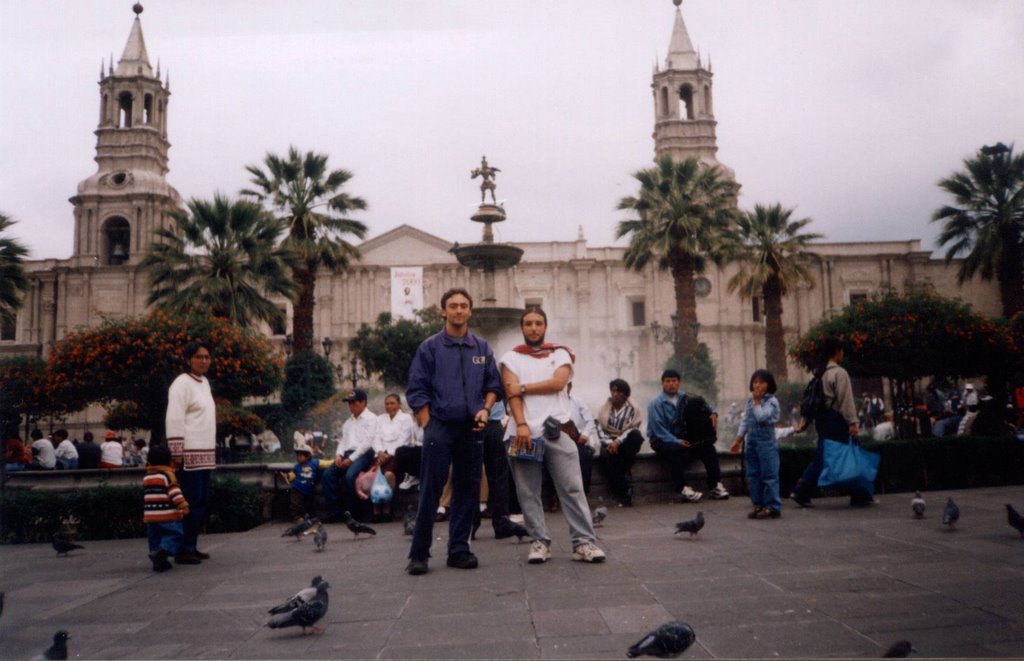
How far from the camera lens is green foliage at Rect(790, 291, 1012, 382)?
41.9 feet

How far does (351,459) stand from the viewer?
8133 mm

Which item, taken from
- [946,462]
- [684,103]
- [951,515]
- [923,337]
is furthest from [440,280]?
[951,515]

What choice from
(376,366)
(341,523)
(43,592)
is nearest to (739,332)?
(376,366)

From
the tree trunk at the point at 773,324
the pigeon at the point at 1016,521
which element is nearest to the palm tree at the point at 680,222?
the tree trunk at the point at 773,324

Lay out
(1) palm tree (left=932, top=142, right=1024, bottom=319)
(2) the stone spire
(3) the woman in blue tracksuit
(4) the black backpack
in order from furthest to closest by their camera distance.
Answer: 1. (2) the stone spire
2. (1) palm tree (left=932, top=142, right=1024, bottom=319)
3. (4) the black backpack
4. (3) the woman in blue tracksuit

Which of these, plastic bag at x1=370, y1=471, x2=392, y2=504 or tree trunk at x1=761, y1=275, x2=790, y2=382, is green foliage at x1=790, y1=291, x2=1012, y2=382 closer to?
plastic bag at x1=370, y1=471, x2=392, y2=504

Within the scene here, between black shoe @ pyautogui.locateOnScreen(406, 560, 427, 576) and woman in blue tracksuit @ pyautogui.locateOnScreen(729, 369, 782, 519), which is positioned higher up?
→ woman in blue tracksuit @ pyautogui.locateOnScreen(729, 369, 782, 519)

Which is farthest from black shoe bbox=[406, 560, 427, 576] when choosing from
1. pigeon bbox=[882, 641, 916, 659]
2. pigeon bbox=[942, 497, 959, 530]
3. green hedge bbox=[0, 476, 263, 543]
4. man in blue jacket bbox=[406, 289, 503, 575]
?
green hedge bbox=[0, 476, 263, 543]

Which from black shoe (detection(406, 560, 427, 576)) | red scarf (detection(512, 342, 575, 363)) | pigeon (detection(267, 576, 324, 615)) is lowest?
black shoe (detection(406, 560, 427, 576))

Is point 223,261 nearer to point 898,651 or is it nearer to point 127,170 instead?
point 898,651

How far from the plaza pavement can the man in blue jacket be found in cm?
22

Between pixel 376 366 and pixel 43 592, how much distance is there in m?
31.2

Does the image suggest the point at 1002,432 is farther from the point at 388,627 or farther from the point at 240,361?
the point at 240,361

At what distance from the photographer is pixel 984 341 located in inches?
505
